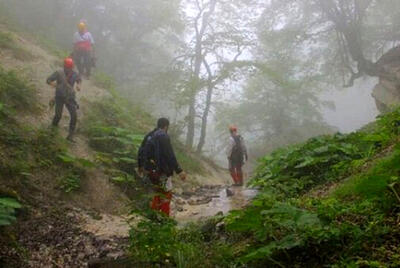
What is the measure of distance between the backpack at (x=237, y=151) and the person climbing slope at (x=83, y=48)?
8.16 metres

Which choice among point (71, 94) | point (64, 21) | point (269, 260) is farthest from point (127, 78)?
point (269, 260)

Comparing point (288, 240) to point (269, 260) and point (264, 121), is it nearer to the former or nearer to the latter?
point (269, 260)

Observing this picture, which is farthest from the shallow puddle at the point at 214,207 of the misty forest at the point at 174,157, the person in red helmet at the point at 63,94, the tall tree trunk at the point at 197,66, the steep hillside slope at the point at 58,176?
the tall tree trunk at the point at 197,66

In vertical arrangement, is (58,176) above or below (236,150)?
below

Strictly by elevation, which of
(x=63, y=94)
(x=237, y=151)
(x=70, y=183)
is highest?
(x=63, y=94)

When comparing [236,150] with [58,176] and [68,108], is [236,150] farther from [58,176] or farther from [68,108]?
[58,176]

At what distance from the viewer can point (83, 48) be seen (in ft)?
54.6

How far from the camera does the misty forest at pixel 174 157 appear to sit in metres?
3.85

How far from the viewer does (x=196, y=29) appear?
2373 cm

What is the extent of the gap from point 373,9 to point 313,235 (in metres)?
23.0

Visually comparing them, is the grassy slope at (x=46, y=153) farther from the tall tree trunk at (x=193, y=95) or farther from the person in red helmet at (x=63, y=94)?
the tall tree trunk at (x=193, y=95)

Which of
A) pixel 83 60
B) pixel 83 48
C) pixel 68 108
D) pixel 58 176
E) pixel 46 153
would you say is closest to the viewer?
pixel 58 176

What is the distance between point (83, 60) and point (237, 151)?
8.76 m

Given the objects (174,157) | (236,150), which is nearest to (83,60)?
(236,150)
